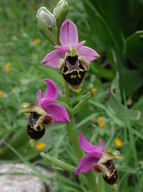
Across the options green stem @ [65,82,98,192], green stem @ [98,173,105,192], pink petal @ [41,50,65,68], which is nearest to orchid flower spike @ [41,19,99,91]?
pink petal @ [41,50,65,68]

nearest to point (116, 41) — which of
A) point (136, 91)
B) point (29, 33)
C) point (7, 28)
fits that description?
point (136, 91)

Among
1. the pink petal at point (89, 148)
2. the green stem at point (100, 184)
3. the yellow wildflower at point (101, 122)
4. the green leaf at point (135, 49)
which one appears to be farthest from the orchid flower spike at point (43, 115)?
the green leaf at point (135, 49)

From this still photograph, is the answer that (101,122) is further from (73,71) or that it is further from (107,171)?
(73,71)

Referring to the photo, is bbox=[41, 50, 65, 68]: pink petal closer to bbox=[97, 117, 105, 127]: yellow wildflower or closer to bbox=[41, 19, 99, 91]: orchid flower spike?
bbox=[41, 19, 99, 91]: orchid flower spike

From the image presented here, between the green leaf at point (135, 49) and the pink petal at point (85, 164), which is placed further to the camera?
the green leaf at point (135, 49)

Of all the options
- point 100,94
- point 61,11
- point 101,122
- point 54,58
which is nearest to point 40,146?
point 101,122

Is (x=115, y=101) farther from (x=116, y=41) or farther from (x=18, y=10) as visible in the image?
(x=18, y=10)

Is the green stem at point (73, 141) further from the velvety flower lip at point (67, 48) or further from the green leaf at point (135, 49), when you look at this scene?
the green leaf at point (135, 49)
